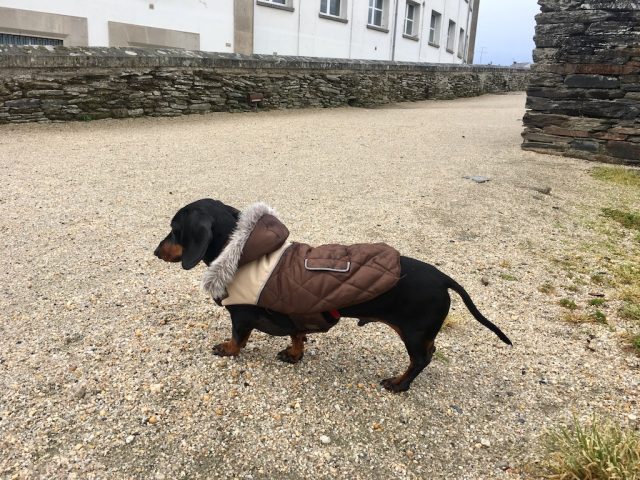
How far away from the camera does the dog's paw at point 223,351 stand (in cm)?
298

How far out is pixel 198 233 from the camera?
8.30 ft

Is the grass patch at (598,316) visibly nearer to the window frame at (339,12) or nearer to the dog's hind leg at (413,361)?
the dog's hind leg at (413,361)

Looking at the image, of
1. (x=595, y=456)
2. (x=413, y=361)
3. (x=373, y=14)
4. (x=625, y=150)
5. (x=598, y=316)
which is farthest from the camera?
(x=373, y=14)

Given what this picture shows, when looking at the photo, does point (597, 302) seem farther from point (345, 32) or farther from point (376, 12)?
point (376, 12)

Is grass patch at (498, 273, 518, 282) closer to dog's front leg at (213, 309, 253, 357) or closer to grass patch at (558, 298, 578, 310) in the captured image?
grass patch at (558, 298, 578, 310)

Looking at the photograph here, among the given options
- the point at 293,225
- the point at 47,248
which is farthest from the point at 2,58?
the point at 293,225

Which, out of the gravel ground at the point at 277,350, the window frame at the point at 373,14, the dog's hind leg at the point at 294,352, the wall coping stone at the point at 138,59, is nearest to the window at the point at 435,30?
the window frame at the point at 373,14

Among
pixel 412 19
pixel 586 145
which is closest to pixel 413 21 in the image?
pixel 412 19

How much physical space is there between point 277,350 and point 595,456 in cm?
187

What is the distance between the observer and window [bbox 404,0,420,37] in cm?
2755

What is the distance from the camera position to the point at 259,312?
8.75 feet

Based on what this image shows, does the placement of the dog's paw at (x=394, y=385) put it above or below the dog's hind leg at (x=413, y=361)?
below

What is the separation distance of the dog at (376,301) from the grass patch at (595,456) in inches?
23.6

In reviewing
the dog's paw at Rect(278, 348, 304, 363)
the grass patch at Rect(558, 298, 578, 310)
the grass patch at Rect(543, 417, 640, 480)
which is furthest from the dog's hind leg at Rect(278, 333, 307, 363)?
the grass patch at Rect(558, 298, 578, 310)
